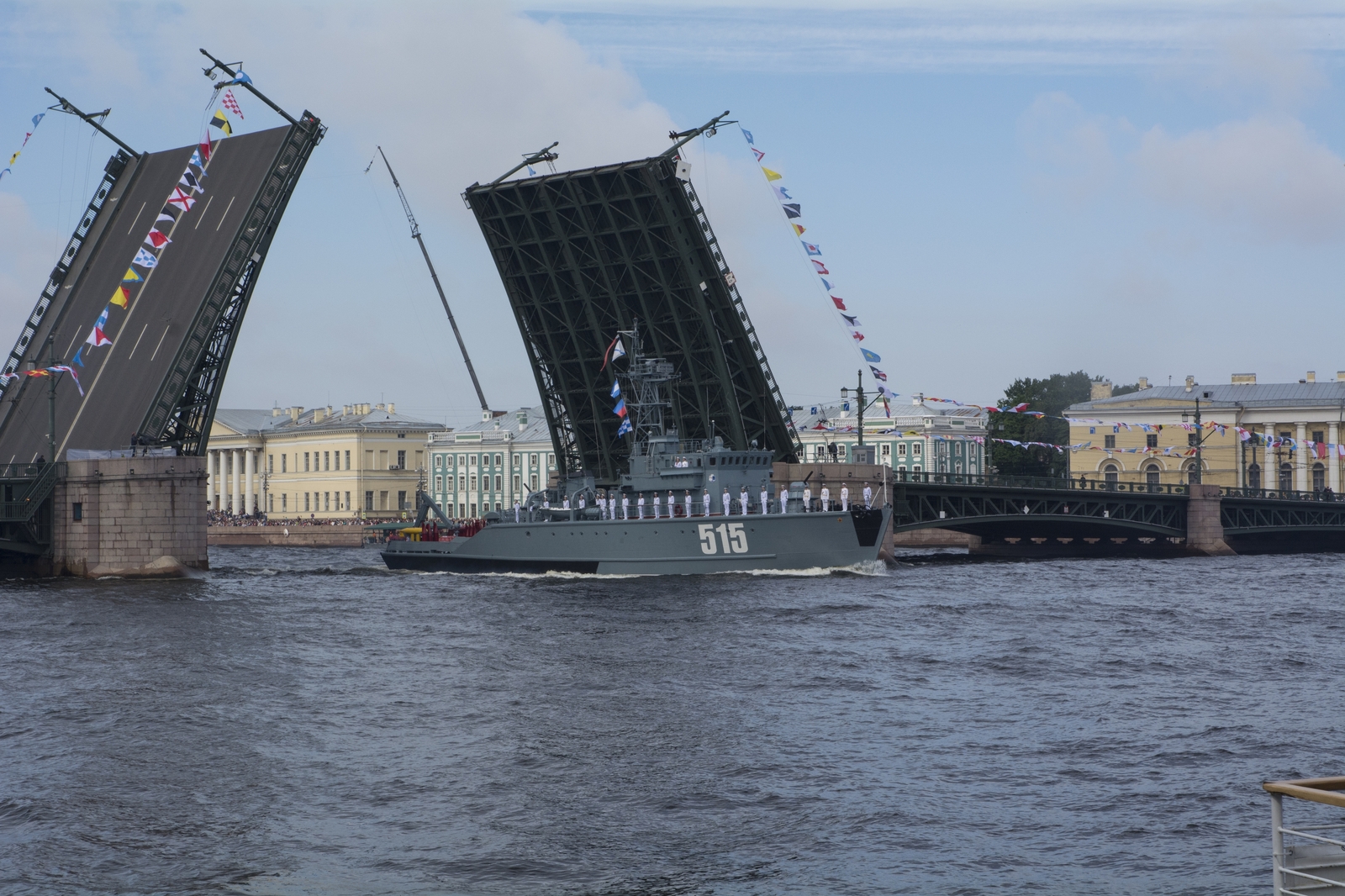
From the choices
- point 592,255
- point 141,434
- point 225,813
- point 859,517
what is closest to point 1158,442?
point 859,517

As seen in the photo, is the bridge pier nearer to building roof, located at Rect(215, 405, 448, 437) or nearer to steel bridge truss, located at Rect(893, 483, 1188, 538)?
steel bridge truss, located at Rect(893, 483, 1188, 538)

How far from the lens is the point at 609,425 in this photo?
1291 inches

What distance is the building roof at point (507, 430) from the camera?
235 ft

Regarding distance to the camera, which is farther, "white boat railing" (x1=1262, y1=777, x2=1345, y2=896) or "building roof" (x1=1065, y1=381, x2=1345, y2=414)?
"building roof" (x1=1065, y1=381, x2=1345, y2=414)

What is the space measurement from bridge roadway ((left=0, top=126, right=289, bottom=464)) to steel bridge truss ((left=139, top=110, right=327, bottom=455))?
16 cm

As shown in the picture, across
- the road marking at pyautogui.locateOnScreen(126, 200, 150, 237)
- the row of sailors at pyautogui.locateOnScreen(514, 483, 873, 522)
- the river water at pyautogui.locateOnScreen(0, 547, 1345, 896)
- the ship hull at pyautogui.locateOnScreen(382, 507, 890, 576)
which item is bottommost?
the river water at pyautogui.locateOnScreen(0, 547, 1345, 896)

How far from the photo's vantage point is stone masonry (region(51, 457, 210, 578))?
29328mm

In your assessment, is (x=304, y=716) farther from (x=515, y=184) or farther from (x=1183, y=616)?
(x=515, y=184)

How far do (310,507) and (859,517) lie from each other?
50839mm

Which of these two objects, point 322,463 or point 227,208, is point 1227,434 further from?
point 227,208

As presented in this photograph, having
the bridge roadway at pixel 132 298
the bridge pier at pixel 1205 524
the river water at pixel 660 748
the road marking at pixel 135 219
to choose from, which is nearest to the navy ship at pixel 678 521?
the river water at pixel 660 748

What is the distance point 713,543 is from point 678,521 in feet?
2.60

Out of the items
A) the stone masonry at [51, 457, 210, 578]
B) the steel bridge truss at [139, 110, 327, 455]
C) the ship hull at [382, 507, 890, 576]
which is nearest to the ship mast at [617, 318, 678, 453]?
the ship hull at [382, 507, 890, 576]

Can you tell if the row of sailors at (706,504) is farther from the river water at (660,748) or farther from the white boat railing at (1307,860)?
the white boat railing at (1307,860)
